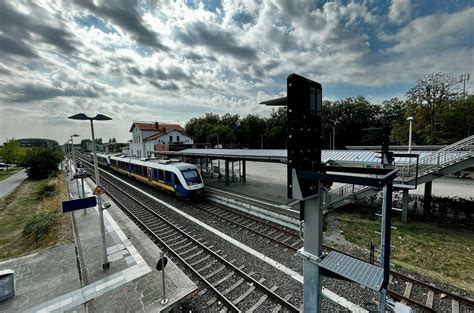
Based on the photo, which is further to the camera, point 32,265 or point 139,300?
point 32,265

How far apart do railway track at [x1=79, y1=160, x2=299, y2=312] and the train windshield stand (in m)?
3.45

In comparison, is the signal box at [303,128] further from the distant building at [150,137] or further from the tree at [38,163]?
the distant building at [150,137]

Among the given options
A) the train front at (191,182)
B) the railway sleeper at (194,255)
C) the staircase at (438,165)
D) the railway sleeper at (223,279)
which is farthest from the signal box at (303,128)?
the train front at (191,182)

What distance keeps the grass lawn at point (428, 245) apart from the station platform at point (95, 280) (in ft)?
24.4

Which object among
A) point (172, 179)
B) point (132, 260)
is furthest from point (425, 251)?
point (172, 179)

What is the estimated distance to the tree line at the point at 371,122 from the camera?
28.3 meters

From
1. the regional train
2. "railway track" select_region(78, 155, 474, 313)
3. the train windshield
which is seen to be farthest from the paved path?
"railway track" select_region(78, 155, 474, 313)

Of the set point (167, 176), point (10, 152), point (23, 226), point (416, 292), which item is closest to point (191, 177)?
point (167, 176)

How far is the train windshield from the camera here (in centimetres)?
1422

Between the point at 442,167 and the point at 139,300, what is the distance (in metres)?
13.8

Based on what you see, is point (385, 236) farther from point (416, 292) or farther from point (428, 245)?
point (428, 245)

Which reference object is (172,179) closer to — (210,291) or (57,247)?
(57,247)

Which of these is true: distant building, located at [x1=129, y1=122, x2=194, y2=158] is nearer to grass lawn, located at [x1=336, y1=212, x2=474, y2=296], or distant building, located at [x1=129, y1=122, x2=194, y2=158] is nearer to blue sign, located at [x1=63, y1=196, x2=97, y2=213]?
blue sign, located at [x1=63, y1=196, x2=97, y2=213]

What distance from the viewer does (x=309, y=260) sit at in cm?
344
